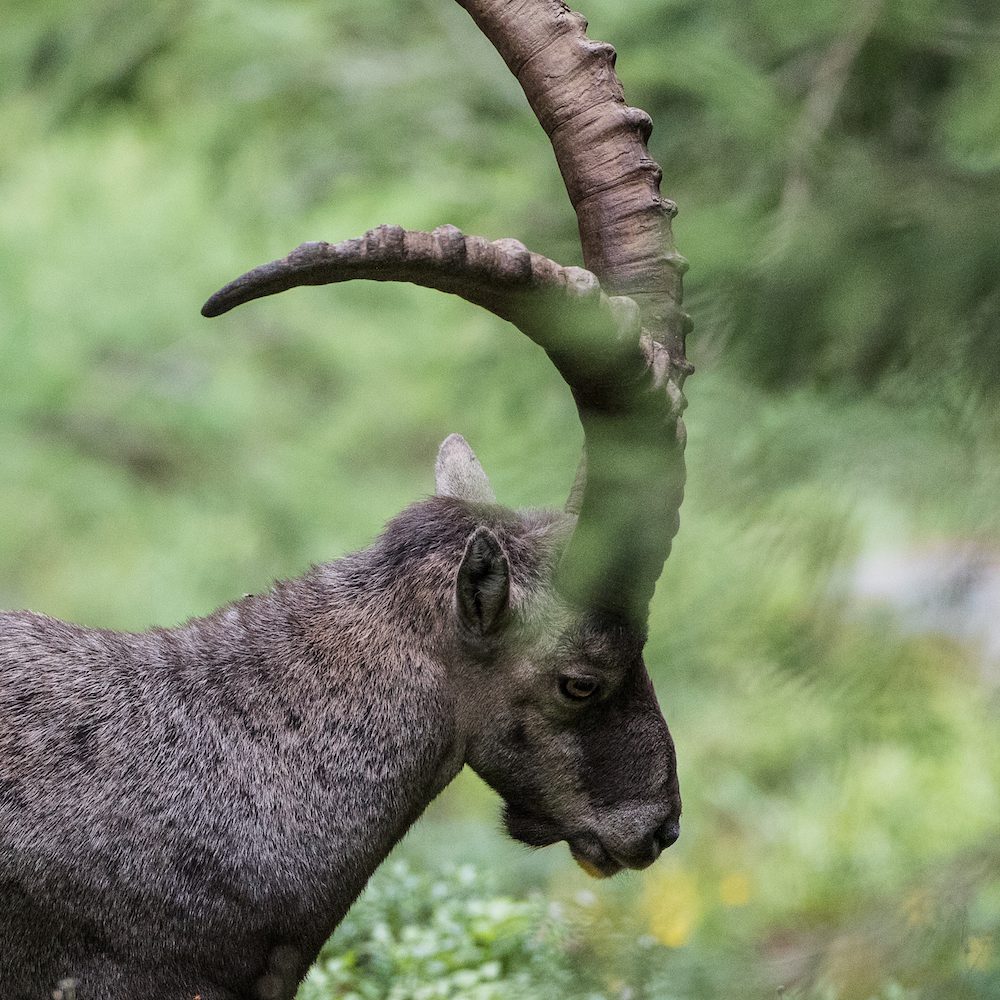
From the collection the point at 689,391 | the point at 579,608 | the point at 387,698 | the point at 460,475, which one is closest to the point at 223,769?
the point at 387,698

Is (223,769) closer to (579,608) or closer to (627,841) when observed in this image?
(579,608)

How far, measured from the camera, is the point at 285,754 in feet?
13.7

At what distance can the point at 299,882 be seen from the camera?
4.11 meters

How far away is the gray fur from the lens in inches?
156

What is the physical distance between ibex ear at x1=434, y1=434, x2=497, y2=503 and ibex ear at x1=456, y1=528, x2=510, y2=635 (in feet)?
2.37

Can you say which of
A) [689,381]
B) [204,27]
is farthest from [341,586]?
[204,27]

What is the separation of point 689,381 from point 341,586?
48.7 inches

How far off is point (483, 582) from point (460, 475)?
3.27 feet

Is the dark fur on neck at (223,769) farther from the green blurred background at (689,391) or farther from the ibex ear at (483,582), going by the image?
the green blurred background at (689,391)

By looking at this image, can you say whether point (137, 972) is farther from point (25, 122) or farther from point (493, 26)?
point (25, 122)

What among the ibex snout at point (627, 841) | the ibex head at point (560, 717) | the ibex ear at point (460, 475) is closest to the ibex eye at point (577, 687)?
the ibex head at point (560, 717)

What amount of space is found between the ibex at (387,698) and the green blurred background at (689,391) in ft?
0.83

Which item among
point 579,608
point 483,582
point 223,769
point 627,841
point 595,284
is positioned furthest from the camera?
point 627,841

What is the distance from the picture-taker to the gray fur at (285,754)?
13.0 ft
